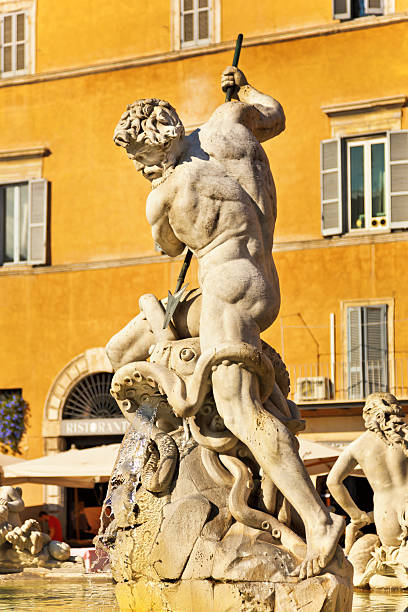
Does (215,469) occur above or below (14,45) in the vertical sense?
below

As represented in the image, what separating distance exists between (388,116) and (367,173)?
1.10 meters

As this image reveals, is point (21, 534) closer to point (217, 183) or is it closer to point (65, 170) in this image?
point (217, 183)

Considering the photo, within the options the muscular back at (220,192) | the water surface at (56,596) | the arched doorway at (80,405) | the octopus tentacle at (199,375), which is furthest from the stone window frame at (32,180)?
the octopus tentacle at (199,375)

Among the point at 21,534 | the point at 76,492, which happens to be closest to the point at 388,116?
the point at 76,492

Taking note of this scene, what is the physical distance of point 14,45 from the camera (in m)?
26.9

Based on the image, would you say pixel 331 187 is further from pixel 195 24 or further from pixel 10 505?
pixel 10 505

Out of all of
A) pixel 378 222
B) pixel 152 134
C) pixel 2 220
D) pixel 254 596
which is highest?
pixel 2 220

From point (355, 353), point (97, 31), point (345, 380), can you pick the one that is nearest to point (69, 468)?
point (345, 380)

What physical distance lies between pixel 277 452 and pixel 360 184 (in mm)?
18743

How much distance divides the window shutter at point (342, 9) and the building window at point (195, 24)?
8.88 feet

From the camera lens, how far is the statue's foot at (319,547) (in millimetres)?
4789

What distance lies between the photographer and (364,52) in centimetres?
2331

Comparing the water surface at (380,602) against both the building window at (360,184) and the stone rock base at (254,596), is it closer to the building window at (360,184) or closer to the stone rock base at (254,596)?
the stone rock base at (254,596)

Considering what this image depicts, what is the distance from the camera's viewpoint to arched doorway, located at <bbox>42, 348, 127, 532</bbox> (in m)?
24.3
